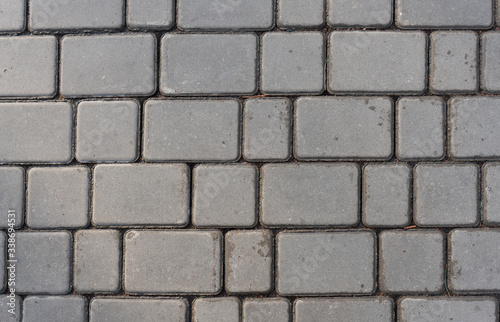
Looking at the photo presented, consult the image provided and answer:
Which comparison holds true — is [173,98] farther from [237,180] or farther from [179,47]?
[237,180]

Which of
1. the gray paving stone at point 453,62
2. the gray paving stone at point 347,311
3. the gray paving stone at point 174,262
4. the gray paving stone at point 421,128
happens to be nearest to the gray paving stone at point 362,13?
the gray paving stone at point 453,62

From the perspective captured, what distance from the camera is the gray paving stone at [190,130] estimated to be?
134 cm

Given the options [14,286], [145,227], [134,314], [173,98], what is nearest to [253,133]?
[173,98]

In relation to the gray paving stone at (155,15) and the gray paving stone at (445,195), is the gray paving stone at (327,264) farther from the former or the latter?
the gray paving stone at (155,15)

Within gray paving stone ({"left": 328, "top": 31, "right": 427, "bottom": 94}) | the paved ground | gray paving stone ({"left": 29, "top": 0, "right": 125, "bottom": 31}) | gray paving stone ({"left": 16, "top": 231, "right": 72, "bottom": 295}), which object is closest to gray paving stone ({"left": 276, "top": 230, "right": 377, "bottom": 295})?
the paved ground

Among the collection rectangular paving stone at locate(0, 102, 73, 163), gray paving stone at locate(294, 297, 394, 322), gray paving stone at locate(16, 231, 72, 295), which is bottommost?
gray paving stone at locate(294, 297, 394, 322)

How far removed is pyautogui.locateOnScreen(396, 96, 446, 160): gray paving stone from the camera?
134cm

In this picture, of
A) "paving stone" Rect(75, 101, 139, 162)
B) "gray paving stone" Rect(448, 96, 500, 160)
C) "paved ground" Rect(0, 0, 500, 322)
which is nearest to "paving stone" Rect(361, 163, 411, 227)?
"paved ground" Rect(0, 0, 500, 322)

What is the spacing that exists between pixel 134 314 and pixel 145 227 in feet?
1.07

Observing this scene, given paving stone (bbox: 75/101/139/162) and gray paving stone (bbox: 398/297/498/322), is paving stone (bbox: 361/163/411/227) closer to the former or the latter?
gray paving stone (bbox: 398/297/498/322)

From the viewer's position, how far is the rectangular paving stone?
→ 135cm

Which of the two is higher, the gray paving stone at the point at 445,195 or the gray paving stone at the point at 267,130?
the gray paving stone at the point at 267,130

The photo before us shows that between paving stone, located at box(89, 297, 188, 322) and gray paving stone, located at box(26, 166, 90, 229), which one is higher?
gray paving stone, located at box(26, 166, 90, 229)

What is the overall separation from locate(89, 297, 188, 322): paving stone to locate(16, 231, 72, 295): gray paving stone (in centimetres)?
15
